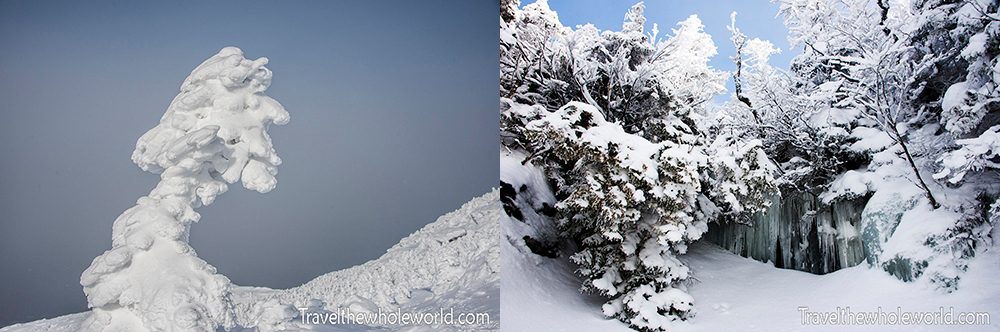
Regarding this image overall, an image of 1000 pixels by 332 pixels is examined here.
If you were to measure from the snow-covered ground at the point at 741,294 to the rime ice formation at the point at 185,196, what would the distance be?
2.60 m

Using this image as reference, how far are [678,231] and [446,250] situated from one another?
3449 millimetres

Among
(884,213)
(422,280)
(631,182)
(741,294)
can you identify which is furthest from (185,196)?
(884,213)

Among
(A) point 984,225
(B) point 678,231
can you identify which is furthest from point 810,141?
(B) point 678,231

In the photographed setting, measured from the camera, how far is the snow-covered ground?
421 cm

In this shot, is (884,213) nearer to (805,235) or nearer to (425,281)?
(805,235)

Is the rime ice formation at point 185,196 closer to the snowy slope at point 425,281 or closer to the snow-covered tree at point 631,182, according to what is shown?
the snowy slope at point 425,281

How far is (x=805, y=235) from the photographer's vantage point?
5.76 m

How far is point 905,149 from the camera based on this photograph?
447 cm

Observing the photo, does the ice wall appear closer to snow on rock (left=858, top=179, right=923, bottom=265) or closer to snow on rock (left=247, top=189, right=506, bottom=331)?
snow on rock (left=858, top=179, right=923, bottom=265)

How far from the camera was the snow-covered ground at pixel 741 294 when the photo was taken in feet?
13.8

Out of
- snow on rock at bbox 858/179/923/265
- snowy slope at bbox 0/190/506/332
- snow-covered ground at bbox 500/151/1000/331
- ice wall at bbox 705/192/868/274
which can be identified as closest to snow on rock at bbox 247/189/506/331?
snowy slope at bbox 0/190/506/332

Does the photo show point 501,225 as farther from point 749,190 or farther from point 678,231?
point 749,190

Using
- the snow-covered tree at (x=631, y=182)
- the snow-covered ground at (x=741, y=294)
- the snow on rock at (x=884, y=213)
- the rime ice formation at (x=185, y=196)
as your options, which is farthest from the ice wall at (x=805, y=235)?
the rime ice formation at (x=185, y=196)

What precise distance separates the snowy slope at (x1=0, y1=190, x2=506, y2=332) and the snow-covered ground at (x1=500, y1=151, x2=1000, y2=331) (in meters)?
0.44
